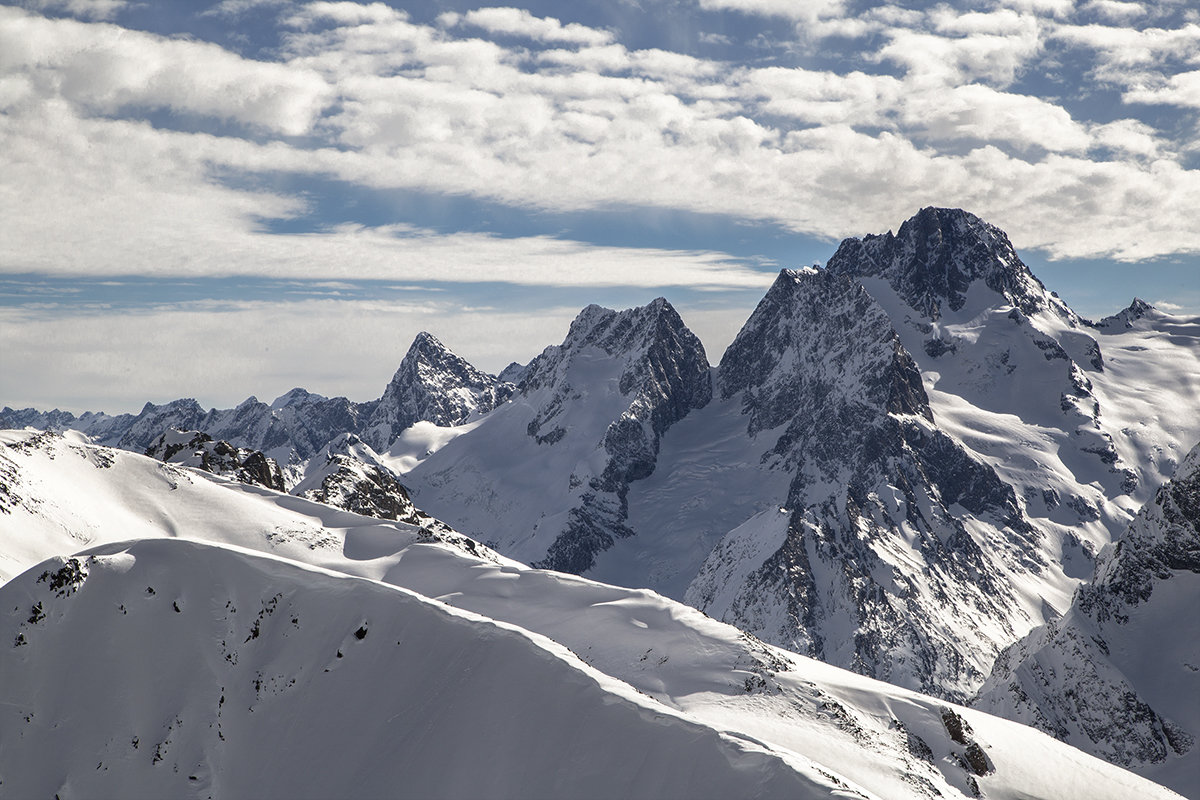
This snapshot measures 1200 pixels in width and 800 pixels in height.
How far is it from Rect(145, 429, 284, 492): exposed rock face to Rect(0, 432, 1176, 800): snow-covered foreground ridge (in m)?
43.2

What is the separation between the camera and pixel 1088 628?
139m

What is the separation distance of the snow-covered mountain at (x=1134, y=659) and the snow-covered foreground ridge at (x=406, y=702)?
7299cm

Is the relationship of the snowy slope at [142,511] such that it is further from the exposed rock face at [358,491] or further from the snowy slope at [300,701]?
the snowy slope at [300,701]

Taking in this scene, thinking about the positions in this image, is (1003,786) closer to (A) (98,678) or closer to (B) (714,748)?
(B) (714,748)

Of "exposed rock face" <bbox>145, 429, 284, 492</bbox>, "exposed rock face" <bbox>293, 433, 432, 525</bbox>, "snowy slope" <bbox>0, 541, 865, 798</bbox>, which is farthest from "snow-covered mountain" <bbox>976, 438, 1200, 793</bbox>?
"snowy slope" <bbox>0, 541, 865, 798</bbox>

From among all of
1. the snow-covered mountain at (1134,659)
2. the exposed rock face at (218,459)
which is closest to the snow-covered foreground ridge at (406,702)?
the exposed rock face at (218,459)

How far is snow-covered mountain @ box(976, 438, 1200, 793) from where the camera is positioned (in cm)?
12594

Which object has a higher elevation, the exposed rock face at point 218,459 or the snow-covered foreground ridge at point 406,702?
the snow-covered foreground ridge at point 406,702

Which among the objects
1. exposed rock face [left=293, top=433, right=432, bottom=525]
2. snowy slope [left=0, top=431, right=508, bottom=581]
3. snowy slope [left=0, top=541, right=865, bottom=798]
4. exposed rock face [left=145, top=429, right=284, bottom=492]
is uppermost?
snowy slope [left=0, top=541, right=865, bottom=798]

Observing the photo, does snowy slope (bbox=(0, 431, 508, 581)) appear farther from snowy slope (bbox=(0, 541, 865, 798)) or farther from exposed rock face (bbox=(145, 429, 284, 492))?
snowy slope (bbox=(0, 541, 865, 798))

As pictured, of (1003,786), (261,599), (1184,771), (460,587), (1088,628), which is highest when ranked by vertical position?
(261,599)

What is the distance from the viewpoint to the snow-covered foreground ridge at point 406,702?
41062 mm

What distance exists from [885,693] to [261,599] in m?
42.5

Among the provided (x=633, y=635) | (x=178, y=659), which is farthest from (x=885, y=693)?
(x=178, y=659)
